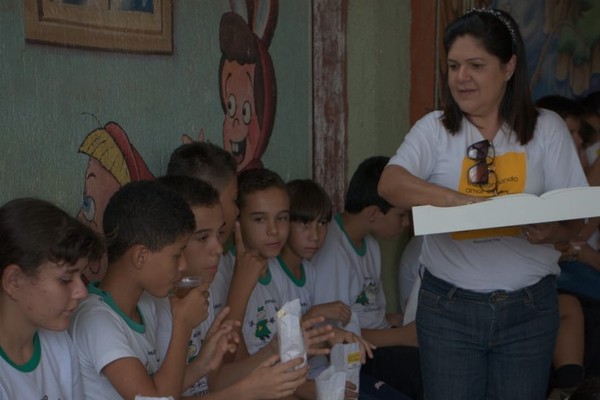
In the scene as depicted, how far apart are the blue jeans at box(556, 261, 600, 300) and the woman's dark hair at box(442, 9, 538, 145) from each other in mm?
2201

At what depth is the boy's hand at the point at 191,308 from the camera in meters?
2.94

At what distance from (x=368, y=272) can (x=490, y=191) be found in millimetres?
1628

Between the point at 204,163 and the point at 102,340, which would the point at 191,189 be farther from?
the point at 102,340

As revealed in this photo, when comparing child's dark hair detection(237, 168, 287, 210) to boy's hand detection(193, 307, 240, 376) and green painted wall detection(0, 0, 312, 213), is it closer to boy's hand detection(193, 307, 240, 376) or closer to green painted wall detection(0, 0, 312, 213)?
green painted wall detection(0, 0, 312, 213)

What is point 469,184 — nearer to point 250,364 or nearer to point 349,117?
point 250,364

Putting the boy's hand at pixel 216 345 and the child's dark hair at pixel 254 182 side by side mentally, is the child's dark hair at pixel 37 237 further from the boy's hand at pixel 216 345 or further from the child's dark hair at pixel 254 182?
the child's dark hair at pixel 254 182

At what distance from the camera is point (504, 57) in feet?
10.3

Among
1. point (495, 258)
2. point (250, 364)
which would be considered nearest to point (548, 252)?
point (495, 258)

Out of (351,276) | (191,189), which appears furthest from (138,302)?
(351,276)

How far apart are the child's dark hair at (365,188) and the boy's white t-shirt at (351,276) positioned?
0.38ft

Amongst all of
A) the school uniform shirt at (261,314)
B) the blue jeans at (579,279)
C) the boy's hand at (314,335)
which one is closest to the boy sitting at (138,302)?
the boy's hand at (314,335)

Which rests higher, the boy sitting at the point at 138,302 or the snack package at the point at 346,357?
the boy sitting at the point at 138,302

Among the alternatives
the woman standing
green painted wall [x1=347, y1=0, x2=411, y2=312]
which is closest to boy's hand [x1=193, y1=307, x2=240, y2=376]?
the woman standing

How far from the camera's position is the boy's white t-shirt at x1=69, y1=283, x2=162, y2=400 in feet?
9.08
